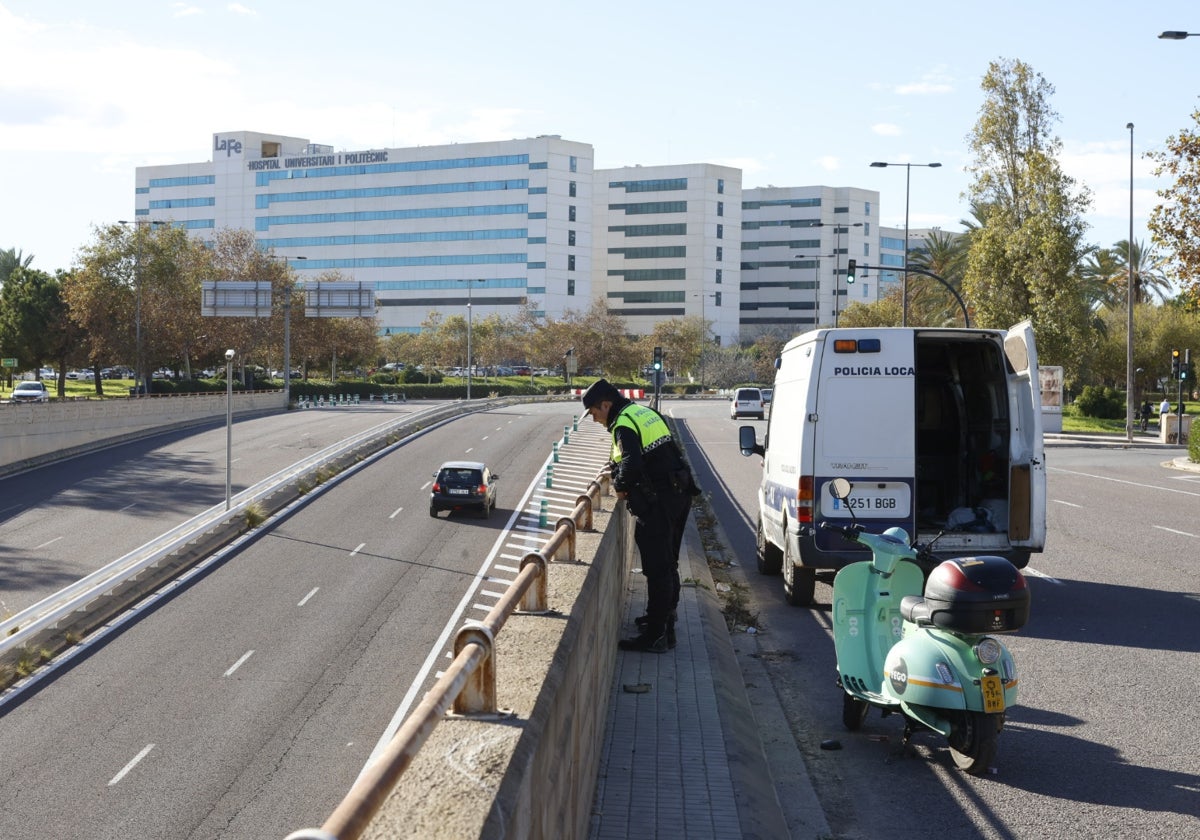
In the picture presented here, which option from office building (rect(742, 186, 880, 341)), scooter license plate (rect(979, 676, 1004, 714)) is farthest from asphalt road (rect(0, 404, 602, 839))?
office building (rect(742, 186, 880, 341))

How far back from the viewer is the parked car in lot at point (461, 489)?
32.1 meters

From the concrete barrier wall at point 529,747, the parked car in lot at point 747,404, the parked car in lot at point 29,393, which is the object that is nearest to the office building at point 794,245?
the parked car in lot at point 747,404

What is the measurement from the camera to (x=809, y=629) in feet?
39.6

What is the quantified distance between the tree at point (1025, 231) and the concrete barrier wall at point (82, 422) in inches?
1534

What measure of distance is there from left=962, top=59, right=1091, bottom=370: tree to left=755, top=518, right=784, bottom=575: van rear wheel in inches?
1592

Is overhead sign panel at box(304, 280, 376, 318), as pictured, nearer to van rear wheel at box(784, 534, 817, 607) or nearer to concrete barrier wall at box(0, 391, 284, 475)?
concrete barrier wall at box(0, 391, 284, 475)

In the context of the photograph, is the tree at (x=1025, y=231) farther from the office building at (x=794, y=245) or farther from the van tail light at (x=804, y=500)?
the office building at (x=794, y=245)

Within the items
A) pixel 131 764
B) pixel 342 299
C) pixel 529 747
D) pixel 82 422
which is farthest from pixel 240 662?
pixel 342 299

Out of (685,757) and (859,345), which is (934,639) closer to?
(685,757)

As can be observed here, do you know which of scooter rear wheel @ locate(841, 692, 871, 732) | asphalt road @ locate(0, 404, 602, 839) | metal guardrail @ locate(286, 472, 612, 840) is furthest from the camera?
asphalt road @ locate(0, 404, 602, 839)

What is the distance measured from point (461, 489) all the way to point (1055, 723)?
24515 mm

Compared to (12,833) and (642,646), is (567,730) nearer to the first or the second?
(642,646)

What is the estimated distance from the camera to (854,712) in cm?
830

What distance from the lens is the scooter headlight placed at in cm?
693
